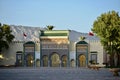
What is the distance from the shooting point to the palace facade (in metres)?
63.0

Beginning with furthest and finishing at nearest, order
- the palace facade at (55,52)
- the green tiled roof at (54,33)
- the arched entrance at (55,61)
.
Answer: the green tiled roof at (54,33) < the arched entrance at (55,61) < the palace facade at (55,52)

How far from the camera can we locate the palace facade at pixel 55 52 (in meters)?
63.0

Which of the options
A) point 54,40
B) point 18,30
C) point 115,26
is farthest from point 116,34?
point 18,30

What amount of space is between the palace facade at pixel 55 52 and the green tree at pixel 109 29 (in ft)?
24.2

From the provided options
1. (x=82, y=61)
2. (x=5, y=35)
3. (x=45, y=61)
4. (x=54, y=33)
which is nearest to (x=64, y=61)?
(x=82, y=61)

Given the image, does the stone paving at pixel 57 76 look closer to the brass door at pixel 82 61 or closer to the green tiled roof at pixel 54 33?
the brass door at pixel 82 61

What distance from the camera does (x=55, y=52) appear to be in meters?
63.8

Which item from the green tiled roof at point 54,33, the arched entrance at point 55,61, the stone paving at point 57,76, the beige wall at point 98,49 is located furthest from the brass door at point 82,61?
the stone paving at point 57,76

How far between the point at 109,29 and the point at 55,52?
1351cm

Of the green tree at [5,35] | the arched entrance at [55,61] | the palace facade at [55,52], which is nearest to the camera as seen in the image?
the green tree at [5,35]

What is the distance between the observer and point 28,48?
63.8 meters

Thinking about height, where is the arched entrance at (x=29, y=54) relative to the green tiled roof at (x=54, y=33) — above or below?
below

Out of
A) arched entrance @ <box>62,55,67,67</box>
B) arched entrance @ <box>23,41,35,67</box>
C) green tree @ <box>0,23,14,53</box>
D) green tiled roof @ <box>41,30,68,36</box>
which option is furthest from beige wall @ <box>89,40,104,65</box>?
green tree @ <box>0,23,14,53</box>

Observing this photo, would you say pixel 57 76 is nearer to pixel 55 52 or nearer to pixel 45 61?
pixel 45 61
